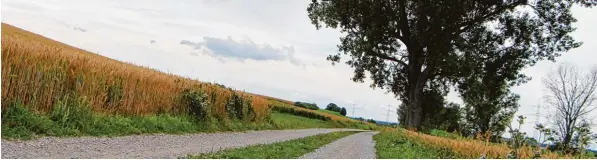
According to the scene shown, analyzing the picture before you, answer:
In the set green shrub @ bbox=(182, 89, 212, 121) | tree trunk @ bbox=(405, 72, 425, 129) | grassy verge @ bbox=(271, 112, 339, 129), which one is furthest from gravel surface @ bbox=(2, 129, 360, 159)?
tree trunk @ bbox=(405, 72, 425, 129)

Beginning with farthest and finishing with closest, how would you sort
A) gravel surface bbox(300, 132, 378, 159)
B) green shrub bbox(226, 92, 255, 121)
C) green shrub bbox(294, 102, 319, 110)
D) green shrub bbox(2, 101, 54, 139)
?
green shrub bbox(294, 102, 319, 110) → green shrub bbox(226, 92, 255, 121) → gravel surface bbox(300, 132, 378, 159) → green shrub bbox(2, 101, 54, 139)

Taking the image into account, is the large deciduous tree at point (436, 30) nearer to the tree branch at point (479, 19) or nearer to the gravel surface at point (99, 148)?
the tree branch at point (479, 19)

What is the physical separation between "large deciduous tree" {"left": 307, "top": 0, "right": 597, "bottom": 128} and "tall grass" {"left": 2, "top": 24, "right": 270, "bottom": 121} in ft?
57.1

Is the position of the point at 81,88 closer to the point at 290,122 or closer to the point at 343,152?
the point at 343,152

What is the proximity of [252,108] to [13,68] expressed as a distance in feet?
53.9

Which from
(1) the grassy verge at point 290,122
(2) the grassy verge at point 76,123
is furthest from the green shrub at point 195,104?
(1) the grassy verge at point 290,122

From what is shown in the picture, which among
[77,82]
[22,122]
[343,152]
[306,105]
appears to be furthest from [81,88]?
[306,105]

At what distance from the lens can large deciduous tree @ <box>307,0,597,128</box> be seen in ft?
113

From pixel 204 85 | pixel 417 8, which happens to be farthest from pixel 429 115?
pixel 204 85

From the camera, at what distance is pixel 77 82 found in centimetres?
1439

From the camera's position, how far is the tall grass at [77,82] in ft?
41.7

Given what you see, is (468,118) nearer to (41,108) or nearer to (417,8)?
(417,8)

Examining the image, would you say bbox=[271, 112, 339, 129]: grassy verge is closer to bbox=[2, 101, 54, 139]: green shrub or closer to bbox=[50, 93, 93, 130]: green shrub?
bbox=[50, 93, 93, 130]: green shrub

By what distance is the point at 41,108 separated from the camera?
42.8 feet
